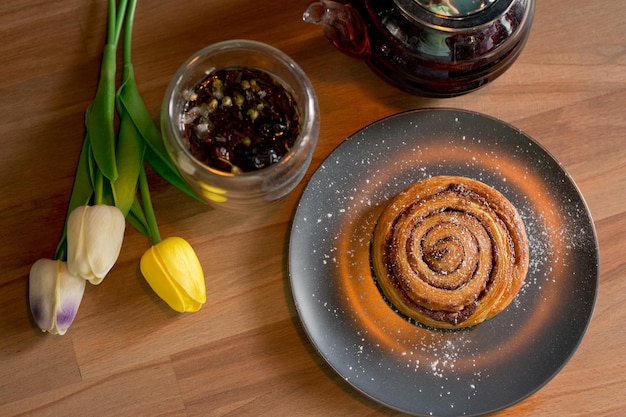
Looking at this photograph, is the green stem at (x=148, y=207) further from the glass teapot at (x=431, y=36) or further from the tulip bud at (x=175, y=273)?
the glass teapot at (x=431, y=36)

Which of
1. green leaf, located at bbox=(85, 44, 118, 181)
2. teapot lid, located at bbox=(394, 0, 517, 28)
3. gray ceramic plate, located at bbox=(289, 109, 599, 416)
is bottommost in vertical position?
gray ceramic plate, located at bbox=(289, 109, 599, 416)

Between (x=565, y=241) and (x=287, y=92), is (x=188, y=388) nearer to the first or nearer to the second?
(x=287, y=92)

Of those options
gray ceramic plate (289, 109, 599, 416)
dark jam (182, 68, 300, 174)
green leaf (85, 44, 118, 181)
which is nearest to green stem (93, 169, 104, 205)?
green leaf (85, 44, 118, 181)

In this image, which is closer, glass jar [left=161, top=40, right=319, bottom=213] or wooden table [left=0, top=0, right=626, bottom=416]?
glass jar [left=161, top=40, right=319, bottom=213]

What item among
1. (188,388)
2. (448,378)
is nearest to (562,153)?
(448,378)

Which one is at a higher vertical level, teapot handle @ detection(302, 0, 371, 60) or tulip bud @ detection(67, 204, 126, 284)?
teapot handle @ detection(302, 0, 371, 60)

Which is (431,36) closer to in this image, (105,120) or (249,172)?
(249,172)

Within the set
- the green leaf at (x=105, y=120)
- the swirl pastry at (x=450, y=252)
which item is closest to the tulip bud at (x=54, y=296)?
the green leaf at (x=105, y=120)

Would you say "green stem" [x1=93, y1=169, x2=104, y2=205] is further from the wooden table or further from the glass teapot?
the glass teapot
